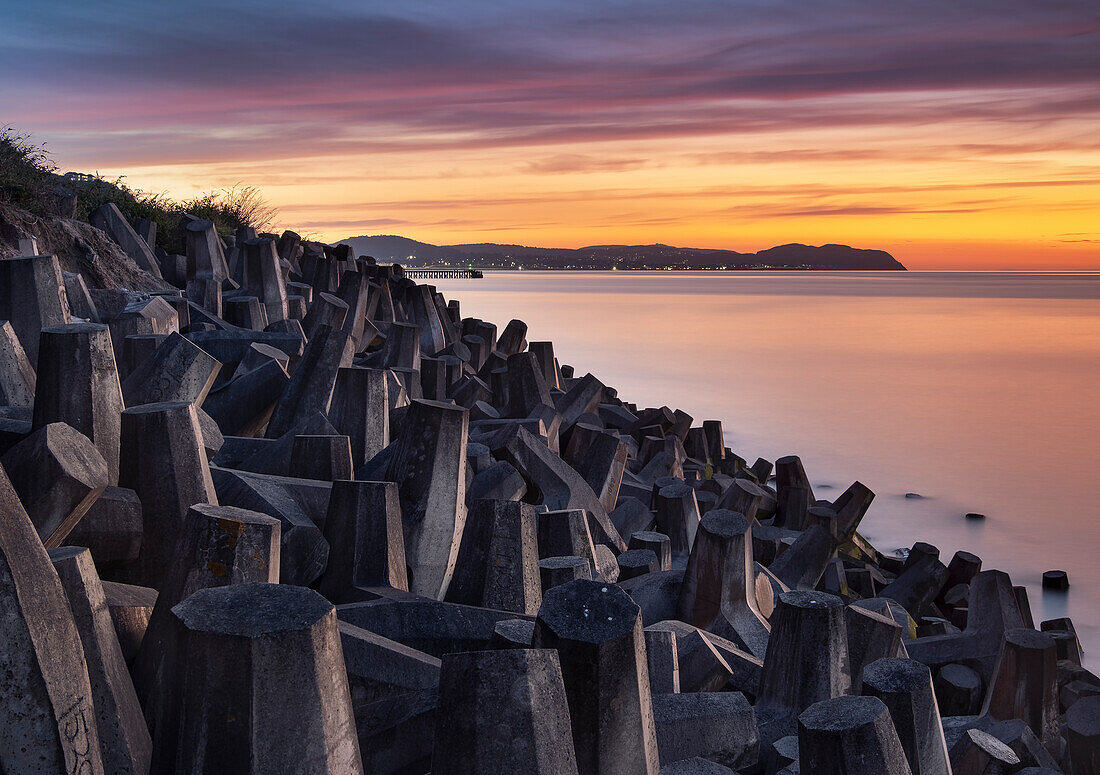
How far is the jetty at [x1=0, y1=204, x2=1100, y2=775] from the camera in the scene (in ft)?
3.62

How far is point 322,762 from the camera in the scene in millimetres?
1080

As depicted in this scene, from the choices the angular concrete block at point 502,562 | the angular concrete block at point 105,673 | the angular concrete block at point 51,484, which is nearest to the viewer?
the angular concrete block at point 105,673

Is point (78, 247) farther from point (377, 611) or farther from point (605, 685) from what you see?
point (605, 685)

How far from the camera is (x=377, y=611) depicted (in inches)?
75.4

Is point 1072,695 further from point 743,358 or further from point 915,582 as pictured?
point 743,358

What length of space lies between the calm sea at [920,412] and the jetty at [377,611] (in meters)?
5.48

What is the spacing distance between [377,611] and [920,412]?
17.6 meters

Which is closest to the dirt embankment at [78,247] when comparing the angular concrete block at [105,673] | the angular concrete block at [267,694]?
the angular concrete block at [105,673]

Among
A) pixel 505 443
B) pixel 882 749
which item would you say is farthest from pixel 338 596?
pixel 505 443

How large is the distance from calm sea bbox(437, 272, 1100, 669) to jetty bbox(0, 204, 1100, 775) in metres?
5.48

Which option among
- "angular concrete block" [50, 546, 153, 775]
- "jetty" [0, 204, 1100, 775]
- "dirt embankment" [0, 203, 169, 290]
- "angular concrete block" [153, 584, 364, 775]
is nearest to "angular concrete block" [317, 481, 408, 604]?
"jetty" [0, 204, 1100, 775]

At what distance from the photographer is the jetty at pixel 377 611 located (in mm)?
1104

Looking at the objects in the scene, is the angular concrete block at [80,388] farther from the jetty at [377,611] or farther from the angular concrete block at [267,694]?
the angular concrete block at [267,694]

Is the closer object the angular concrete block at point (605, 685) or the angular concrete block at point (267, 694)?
the angular concrete block at point (267, 694)
